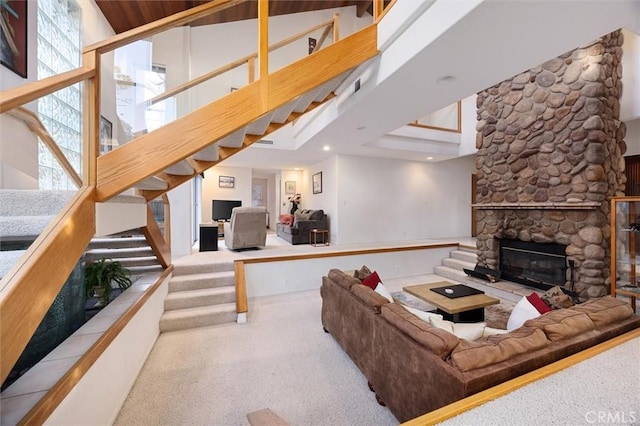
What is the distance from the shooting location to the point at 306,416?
185cm

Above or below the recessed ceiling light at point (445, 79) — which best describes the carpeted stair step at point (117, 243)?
below

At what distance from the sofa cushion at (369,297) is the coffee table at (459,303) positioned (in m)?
1.00

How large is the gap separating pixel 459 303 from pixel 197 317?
307 cm

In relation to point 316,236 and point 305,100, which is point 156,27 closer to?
point 305,100

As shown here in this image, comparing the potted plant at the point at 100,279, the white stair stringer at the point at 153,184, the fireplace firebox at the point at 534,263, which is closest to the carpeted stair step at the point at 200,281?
the potted plant at the point at 100,279

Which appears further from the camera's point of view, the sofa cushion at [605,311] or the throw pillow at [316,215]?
the throw pillow at [316,215]

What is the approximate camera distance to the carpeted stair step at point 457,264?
5.28 m

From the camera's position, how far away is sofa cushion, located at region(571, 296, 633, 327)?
172 centimetres

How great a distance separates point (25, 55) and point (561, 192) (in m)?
6.57

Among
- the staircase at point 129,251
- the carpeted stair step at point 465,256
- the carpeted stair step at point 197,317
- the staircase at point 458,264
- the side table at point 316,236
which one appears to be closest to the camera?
the staircase at point 129,251

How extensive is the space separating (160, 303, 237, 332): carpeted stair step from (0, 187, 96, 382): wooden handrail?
2111 millimetres

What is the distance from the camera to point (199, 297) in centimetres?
347

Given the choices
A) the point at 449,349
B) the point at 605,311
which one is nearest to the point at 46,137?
the point at 449,349

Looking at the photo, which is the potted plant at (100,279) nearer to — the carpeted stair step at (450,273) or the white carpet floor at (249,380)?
the white carpet floor at (249,380)
